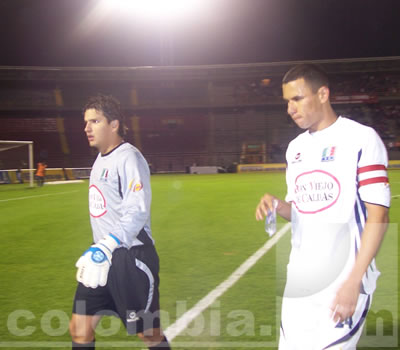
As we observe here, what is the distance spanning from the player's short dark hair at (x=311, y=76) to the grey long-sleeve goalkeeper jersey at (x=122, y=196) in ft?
3.26

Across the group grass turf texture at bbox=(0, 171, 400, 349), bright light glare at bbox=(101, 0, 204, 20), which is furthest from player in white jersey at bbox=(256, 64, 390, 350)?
bright light glare at bbox=(101, 0, 204, 20)

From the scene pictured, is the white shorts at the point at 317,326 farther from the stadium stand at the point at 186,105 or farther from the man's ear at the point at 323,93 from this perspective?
the stadium stand at the point at 186,105

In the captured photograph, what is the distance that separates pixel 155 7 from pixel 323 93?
38.8m

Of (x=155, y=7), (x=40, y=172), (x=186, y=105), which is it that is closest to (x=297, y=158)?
(x=40, y=172)

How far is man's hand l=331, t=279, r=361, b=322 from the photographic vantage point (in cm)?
188

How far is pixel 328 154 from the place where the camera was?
216cm

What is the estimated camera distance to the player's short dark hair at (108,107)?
293 centimetres

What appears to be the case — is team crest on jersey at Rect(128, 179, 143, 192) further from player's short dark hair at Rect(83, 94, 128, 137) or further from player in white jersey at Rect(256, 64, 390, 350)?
player in white jersey at Rect(256, 64, 390, 350)

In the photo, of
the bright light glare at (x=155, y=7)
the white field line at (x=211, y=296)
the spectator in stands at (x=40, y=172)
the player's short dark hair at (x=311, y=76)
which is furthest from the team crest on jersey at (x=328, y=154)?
the bright light glare at (x=155, y=7)

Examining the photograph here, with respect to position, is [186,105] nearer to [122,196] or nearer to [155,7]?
[155,7]

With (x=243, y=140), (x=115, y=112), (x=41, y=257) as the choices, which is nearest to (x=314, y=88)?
(x=115, y=112)

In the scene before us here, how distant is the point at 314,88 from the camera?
223 centimetres

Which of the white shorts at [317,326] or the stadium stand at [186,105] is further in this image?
the stadium stand at [186,105]

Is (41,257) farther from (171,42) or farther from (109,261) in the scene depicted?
(171,42)
